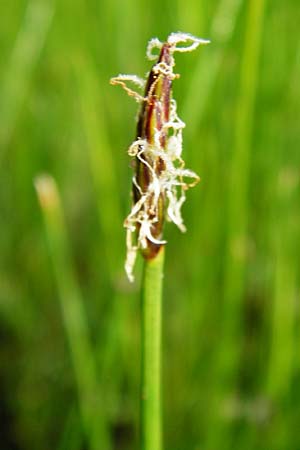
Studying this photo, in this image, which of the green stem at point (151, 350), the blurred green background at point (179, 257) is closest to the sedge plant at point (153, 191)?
the green stem at point (151, 350)

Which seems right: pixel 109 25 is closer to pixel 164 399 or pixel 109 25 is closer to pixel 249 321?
pixel 249 321

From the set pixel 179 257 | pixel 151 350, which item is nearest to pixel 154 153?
pixel 151 350

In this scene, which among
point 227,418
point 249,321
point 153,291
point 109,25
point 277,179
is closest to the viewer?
point 153,291

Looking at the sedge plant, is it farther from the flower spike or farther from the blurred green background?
the blurred green background

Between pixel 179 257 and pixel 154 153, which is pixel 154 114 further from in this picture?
pixel 179 257

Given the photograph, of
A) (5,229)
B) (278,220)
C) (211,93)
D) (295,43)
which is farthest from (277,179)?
(5,229)

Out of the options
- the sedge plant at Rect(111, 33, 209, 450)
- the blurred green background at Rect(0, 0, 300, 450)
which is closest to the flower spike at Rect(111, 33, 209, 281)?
the sedge plant at Rect(111, 33, 209, 450)

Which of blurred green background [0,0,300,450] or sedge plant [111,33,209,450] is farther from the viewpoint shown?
blurred green background [0,0,300,450]
